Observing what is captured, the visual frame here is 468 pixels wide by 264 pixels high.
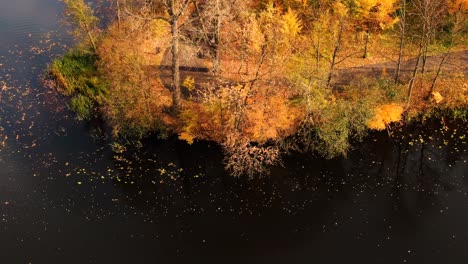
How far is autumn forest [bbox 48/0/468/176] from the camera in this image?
33.3 m

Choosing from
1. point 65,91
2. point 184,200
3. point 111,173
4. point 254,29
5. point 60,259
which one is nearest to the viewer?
point 60,259

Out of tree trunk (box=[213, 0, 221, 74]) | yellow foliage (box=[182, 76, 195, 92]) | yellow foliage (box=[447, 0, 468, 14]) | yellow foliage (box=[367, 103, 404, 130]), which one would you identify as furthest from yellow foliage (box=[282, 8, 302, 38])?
yellow foliage (box=[447, 0, 468, 14])

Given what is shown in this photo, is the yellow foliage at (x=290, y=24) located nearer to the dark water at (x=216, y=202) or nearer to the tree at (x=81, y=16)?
the dark water at (x=216, y=202)

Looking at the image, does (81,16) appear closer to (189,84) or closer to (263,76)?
(189,84)

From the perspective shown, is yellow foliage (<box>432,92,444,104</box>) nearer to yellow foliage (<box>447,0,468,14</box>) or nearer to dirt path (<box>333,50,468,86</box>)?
dirt path (<box>333,50,468,86</box>)

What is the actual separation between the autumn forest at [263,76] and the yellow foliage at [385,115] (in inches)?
4.0

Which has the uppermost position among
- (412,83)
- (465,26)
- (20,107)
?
(465,26)

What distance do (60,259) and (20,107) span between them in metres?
18.4

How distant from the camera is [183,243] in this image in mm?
27234

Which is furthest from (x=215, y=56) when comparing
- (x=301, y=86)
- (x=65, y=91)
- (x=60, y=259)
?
(x=60, y=259)

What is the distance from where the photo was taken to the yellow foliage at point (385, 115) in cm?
3588

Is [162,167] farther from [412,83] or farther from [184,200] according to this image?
[412,83]

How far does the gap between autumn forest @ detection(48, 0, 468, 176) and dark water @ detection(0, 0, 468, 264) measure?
180 cm

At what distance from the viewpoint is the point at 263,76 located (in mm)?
35531
